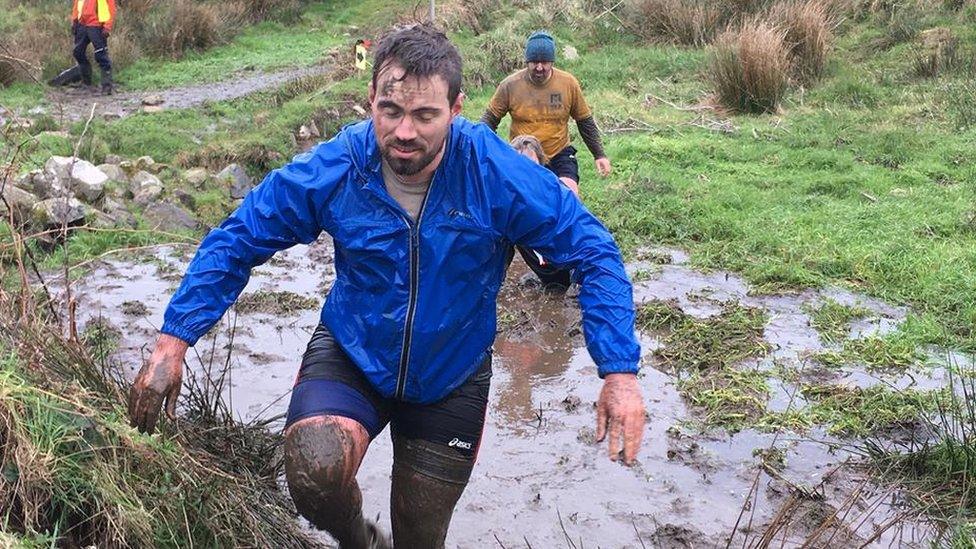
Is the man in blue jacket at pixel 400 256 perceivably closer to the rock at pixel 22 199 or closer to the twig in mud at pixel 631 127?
the rock at pixel 22 199

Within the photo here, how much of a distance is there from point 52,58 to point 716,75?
416 inches

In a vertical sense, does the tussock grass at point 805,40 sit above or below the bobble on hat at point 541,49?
below

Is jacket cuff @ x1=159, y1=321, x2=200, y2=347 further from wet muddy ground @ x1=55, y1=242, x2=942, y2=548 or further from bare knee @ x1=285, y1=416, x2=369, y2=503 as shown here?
wet muddy ground @ x1=55, y1=242, x2=942, y2=548

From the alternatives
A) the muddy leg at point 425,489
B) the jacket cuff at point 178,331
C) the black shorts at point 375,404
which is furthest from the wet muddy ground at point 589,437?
the jacket cuff at point 178,331

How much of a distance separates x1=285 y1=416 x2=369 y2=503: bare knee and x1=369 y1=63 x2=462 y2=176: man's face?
856 millimetres

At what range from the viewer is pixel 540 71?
23.9 feet

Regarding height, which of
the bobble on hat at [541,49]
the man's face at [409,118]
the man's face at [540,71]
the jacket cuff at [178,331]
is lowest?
the man's face at [540,71]

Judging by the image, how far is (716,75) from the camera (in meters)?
12.8

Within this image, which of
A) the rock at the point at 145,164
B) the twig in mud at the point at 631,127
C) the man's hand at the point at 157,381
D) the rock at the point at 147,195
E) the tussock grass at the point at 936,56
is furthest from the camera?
the tussock grass at the point at 936,56

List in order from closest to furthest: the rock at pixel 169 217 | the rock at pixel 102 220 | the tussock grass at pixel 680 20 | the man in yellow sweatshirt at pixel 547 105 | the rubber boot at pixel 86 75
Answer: the man in yellow sweatshirt at pixel 547 105 < the rock at pixel 102 220 < the rock at pixel 169 217 < the rubber boot at pixel 86 75 < the tussock grass at pixel 680 20

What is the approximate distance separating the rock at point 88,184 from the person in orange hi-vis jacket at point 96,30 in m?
6.03

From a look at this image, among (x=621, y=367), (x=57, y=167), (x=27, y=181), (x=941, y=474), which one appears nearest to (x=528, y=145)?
(x=941, y=474)

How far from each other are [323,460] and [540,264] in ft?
12.8

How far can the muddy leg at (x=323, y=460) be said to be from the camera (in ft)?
9.59
